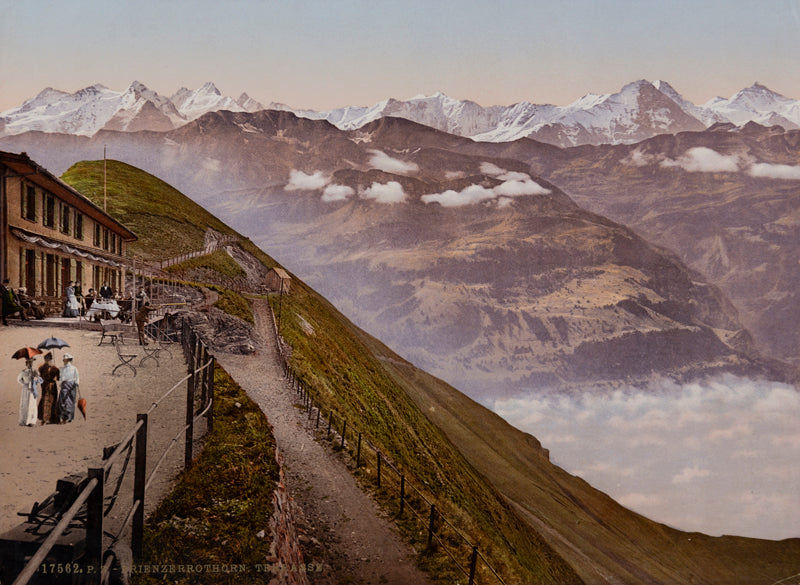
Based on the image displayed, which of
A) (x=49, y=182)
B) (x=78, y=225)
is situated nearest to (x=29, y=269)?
(x=49, y=182)

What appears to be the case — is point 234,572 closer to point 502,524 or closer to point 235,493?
point 235,493

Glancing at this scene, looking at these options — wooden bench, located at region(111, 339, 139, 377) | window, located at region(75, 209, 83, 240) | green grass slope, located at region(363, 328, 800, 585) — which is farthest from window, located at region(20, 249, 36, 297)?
green grass slope, located at region(363, 328, 800, 585)

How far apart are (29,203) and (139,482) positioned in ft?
44.3

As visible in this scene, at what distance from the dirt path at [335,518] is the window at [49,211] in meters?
12.7

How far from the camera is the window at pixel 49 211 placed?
1834 centimetres

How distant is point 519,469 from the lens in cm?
12388

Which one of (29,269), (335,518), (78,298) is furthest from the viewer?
(78,298)

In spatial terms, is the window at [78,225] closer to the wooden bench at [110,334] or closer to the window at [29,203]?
the window at [29,203]

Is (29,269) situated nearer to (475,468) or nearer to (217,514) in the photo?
(217,514)

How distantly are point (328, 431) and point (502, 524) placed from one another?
47755 millimetres

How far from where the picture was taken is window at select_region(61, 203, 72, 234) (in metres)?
22.0

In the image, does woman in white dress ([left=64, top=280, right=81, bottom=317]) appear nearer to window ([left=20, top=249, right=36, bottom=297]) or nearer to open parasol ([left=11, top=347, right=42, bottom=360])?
window ([left=20, top=249, right=36, bottom=297])

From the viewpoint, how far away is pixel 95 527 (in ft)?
18.5

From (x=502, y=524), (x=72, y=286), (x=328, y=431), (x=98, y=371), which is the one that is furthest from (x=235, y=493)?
(x=502, y=524)
